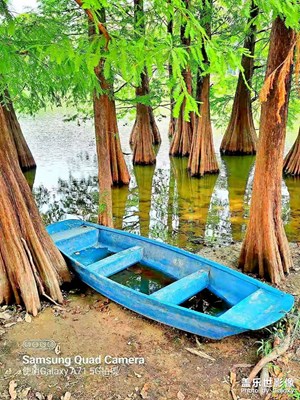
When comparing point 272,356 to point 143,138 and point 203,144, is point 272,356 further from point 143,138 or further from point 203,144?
point 143,138

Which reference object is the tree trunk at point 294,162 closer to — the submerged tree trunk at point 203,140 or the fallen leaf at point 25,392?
the submerged tree trunk at point 203,140

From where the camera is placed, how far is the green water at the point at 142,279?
440cm

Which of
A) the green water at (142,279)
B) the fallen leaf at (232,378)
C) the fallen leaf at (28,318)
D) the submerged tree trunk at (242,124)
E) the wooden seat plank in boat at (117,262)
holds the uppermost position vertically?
the submerged tree trunk at (242,124)

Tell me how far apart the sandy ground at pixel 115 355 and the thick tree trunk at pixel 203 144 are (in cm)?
709

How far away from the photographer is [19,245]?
144 inches

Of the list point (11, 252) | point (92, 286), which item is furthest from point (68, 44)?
point (92, 286)

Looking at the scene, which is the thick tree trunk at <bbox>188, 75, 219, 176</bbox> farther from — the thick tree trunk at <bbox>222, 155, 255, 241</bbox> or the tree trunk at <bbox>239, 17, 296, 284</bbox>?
the tree trunk at <bbox>239, 17, 296, 284</bbox>

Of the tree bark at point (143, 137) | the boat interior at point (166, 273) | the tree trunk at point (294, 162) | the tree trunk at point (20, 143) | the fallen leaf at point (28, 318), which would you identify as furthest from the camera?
the tree bark at point (143, 137)

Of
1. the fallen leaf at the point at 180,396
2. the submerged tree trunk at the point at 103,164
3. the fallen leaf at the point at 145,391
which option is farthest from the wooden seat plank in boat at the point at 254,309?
the submerged tree trunk at the point at 103,164

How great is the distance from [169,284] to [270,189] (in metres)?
→ 1.66

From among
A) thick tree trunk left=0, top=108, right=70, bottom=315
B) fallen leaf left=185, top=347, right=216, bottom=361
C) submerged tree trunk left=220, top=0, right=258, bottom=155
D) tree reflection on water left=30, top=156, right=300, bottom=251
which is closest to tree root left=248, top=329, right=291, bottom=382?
fallen leaf left=185, top=347, right=216, bottom=361

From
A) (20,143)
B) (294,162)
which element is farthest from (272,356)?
(20,143)

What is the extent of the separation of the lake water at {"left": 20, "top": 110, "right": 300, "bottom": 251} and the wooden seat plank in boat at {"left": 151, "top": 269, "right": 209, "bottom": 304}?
1.77 meters

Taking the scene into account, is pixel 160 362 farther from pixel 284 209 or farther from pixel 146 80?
pixel 146 80
